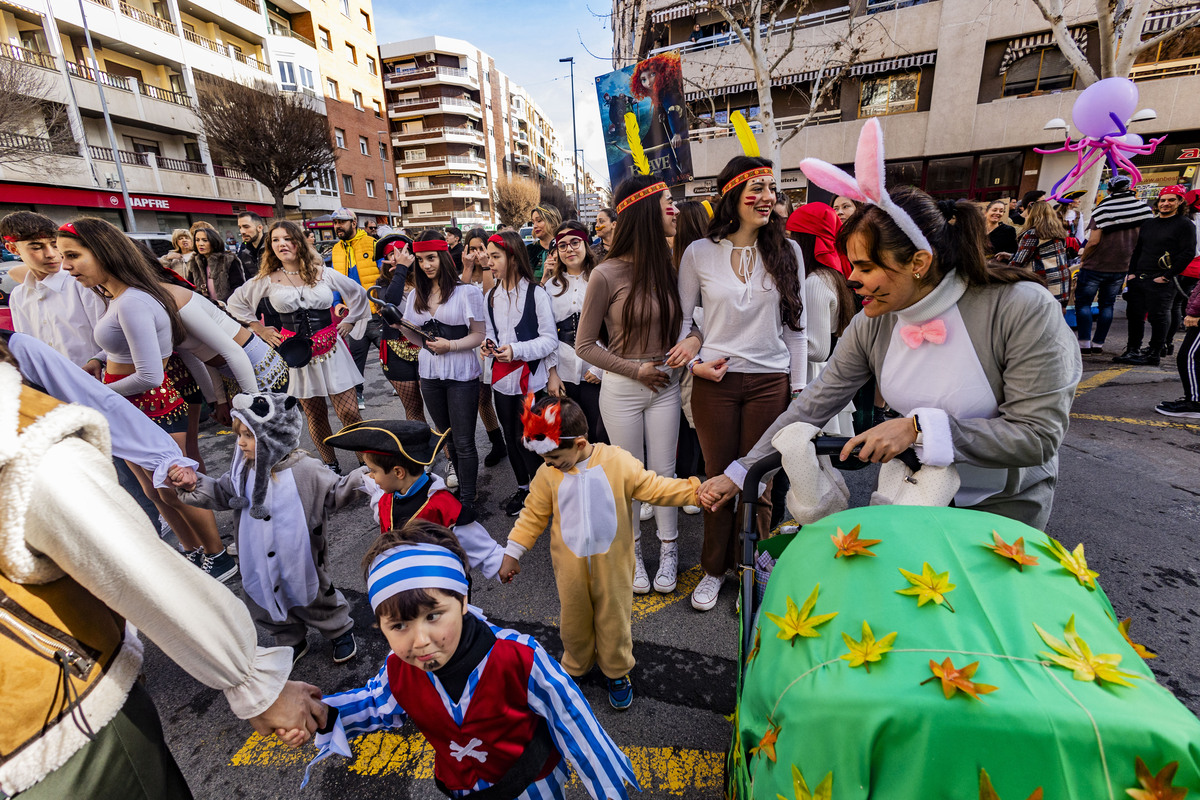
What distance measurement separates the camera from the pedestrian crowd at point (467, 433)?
1020 millimetres

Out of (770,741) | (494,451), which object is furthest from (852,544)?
(494,451)

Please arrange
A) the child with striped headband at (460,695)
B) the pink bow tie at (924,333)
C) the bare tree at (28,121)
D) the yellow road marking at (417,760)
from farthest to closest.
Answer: the bare tree at (28,121)
the yellow road marking at (417,760)
the pink bow tie at (924,333)
the child with striped headband at (460,695)

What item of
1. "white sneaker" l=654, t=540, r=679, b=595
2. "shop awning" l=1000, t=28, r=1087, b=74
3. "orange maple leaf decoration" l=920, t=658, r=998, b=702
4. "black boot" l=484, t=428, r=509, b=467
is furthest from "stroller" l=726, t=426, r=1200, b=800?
"shop awning" l=1000, t=28, r=1087, b=74

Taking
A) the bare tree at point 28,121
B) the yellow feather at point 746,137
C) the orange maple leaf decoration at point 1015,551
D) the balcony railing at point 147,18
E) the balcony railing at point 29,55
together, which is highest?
the balcony railing at point 147,18

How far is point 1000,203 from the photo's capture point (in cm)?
719

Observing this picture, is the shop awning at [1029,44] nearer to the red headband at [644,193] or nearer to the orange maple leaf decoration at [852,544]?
the red headband at [644,193]

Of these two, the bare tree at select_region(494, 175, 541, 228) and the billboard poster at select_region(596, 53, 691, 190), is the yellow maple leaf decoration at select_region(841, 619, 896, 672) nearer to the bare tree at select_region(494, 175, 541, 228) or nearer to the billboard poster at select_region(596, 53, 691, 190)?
the billboard poster at select_region(596, 53, 691, 190)

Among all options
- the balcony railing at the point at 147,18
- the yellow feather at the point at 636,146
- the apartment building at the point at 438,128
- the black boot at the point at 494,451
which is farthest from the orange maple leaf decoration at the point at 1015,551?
the apartment building at the point at 438,128

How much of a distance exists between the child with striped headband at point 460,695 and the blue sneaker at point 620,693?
0.73 m

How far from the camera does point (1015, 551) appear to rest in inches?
42.4

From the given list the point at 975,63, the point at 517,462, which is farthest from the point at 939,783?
the point at 975,63

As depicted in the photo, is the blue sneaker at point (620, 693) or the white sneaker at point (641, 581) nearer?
the blue sneaker at point (620, 693)

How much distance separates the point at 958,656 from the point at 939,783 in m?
0.20

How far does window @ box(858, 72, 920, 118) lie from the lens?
60.7 feet
